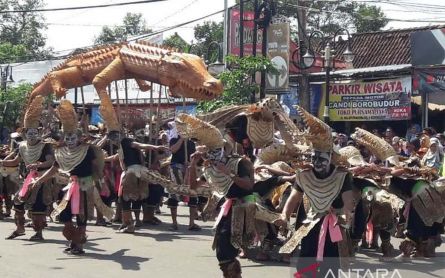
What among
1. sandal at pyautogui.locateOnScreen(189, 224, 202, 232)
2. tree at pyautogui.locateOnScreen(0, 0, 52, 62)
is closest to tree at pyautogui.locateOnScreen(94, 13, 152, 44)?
tree at pyautogui.locateOnScreen(0, 0, 52, 62)

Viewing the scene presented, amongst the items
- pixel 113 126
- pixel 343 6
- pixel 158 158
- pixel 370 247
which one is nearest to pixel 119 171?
pixel 158 158

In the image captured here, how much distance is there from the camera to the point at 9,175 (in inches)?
550

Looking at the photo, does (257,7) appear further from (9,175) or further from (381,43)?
(381,43)

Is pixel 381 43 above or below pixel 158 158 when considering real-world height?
above

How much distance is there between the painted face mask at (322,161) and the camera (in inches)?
258

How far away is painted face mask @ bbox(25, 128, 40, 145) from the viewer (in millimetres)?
10922

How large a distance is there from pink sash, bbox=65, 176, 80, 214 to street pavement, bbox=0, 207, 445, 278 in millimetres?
648

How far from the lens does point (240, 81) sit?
16.0 m

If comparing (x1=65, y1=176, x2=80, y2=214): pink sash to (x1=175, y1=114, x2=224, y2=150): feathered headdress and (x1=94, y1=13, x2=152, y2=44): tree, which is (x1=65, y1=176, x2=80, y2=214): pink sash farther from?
(x1=94, y1=13, x2=152, y2=44): tree

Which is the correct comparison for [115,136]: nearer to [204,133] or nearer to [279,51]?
[204,133]

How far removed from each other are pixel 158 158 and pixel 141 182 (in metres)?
1.24

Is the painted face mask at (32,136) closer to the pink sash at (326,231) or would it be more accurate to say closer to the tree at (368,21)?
the pink sash at (326,231)

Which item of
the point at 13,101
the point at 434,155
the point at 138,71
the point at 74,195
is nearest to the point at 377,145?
the point at 434,155

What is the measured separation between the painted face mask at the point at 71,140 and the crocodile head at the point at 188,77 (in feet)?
10.6
